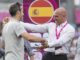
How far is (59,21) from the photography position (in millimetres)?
9219

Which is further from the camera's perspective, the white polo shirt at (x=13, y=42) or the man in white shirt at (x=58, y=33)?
the man in white shirt at (x=58, y=33)

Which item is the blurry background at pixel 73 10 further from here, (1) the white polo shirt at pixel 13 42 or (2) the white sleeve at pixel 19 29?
(2) the white sleeve at pixel 19 29

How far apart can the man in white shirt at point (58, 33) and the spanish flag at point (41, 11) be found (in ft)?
1.30

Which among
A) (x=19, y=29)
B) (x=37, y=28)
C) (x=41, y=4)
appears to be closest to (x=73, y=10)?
(x=41, y=4)

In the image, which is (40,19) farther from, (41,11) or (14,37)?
(14,37)

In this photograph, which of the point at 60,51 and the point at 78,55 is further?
the point at 78,55

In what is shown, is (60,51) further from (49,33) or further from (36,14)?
(36,14)

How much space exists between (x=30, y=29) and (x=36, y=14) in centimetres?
53

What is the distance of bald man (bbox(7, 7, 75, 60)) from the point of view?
9.13 metres

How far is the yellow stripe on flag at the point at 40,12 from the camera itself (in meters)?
9.73

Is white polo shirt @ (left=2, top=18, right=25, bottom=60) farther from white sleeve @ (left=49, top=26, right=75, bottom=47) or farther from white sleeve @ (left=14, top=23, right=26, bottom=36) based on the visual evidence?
white sleeve @ (left=49, top=26, right=75, bottom=47)

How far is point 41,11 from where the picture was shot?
9734mm

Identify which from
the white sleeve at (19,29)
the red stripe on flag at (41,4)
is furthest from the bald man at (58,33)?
the white sleeve at (19,29)

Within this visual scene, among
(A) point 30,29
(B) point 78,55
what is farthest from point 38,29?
(B) point 78,55
